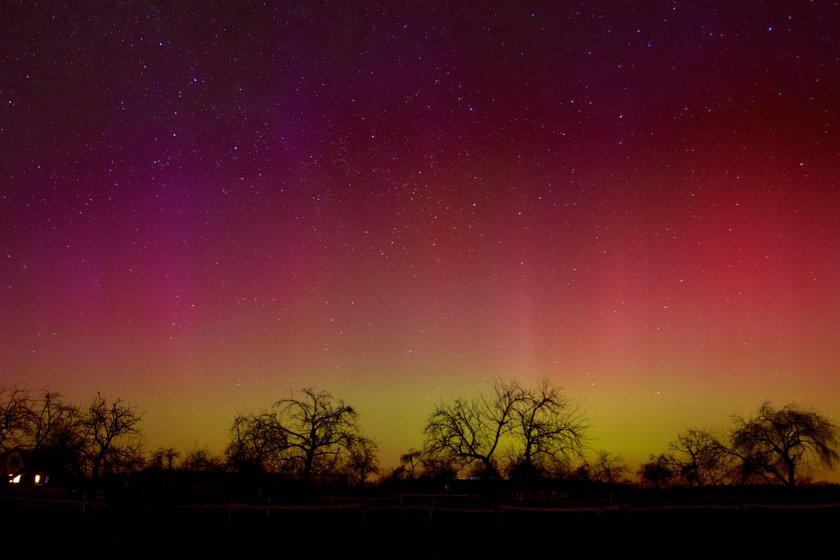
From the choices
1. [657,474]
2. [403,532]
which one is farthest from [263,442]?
[657,474]

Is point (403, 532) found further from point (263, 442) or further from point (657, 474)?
point (657, 474)

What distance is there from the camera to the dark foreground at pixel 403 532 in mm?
17031

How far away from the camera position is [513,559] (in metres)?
16.5

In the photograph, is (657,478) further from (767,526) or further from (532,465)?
(767,526)

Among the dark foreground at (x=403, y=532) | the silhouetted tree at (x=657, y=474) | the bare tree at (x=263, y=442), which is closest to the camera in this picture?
the dark foreground at (x=403, y=532)

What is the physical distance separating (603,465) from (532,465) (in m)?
69.2

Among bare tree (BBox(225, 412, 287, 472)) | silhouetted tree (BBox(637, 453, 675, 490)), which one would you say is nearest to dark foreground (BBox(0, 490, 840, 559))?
bare tree (BBox(225, 412, 287, 472))

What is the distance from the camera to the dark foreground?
55.9 ft

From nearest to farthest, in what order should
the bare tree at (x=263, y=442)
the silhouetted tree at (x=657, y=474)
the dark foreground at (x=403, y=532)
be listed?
1. the dark foreground at (x=403, y=532)
2. the bare tree at (x=263, y=442)
3. the silhouetted tree at (x=657, y=474)

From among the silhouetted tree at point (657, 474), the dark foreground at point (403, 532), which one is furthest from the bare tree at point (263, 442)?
the silhouetted tree at point (657, 474)

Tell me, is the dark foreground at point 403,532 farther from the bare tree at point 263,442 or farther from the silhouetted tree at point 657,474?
the silhouetted tree at point 657,474

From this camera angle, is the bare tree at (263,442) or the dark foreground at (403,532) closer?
the dark foreground at (403,532)

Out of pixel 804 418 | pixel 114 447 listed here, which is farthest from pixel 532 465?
pixel 114 447

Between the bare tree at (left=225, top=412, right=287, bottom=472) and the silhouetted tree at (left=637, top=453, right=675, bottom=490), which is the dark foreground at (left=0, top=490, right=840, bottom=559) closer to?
the bare tree at (left=225, top=412, right=287, bottom=472)
